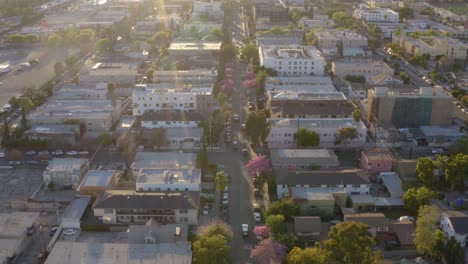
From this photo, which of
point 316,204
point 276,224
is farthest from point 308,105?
point 276,224

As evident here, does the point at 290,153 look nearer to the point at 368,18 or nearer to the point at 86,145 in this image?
the point at 86,145

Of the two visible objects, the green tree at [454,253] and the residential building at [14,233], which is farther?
the residential building at [14,233]

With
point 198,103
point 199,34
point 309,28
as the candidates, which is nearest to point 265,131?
point 198,103

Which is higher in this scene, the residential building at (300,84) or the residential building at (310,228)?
the residential building at (300,84)

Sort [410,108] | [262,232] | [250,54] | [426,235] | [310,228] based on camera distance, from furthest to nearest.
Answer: [250,54] < [410,108] < [310,228] < [262,232] < [426,235]

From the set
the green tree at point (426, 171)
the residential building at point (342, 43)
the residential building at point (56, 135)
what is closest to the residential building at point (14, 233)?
the residential building at point (56, 135)

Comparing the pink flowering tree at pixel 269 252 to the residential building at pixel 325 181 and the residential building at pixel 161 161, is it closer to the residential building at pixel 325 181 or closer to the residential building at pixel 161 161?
the residential building at pixel 325 181

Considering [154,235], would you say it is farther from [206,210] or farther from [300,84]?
[300,84]
